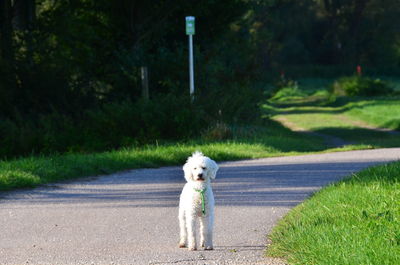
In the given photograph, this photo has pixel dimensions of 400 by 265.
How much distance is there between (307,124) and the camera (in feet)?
125

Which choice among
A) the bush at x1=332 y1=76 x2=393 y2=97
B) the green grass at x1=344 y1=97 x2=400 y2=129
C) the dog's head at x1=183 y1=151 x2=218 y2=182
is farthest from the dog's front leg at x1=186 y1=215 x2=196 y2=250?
the bush at x1=332 y1=76 x2=393 y2=97

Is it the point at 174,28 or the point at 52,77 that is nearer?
the point at 52,77

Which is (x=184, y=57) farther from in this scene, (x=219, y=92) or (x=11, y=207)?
(x=11, y=207)

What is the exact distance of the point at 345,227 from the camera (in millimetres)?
8180

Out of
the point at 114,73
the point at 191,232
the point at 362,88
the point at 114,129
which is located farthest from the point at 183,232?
the point at 362,88

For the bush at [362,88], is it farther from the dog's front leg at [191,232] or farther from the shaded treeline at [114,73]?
the dog's front leg at [191,232]

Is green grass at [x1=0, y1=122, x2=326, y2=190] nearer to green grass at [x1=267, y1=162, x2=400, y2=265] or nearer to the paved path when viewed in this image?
the paved path

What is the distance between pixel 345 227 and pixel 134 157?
9.49m

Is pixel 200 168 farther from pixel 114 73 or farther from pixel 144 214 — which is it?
pixel 114 73

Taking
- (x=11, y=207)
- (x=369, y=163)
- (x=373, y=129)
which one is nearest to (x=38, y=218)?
(x=11, y=207)

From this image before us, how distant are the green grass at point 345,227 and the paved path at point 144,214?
0.32 meters

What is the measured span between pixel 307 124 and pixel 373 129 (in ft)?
14.6

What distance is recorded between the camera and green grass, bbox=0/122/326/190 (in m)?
14.1

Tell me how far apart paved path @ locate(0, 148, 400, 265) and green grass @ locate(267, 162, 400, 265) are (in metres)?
0.32
